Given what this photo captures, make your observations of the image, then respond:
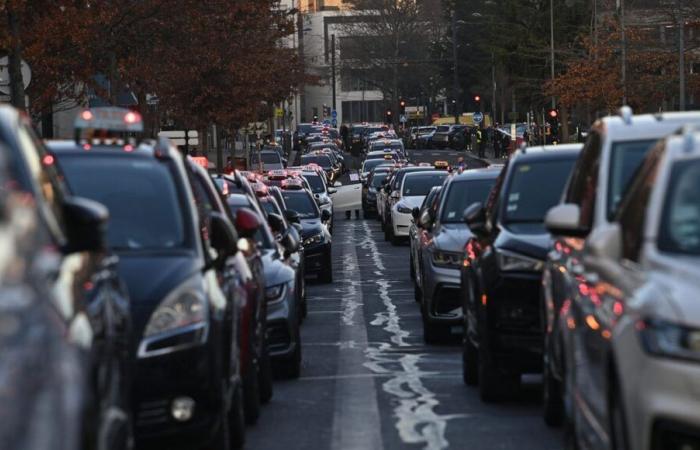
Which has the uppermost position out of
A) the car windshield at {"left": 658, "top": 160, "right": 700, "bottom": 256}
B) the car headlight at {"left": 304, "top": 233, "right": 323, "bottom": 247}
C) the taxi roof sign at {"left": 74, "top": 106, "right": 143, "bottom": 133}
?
the taxi roof sign at {"left": 74, "top": 106, "right": 143, "bottom": 133}

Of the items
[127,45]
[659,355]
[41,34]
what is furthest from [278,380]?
[127,45]

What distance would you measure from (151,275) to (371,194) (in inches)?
1849

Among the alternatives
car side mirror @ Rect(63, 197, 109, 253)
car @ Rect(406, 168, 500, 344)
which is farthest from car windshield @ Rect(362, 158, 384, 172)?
car side mirror @ Rect(63, 197, 109, 253)

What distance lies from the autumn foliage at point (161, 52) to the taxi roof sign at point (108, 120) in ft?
46.7

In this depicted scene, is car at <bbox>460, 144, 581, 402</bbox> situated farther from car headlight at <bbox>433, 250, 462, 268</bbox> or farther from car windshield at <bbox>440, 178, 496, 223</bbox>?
car windshield at <bbox>440, 178, 496, 223</bbox>

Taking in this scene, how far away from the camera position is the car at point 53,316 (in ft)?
14.4

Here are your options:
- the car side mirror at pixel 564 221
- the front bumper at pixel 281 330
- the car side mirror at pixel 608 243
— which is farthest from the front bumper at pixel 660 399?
the front bumper at pixel 281 330

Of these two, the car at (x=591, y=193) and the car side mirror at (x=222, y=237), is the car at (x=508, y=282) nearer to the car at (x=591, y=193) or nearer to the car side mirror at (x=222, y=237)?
the car at (x=591, y=193)

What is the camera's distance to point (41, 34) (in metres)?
28.8

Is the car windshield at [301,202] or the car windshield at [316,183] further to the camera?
the car windshield at [316,183]

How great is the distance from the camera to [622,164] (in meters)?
10.4

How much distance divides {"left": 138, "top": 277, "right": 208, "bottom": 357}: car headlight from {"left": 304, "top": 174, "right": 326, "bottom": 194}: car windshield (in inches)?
1519

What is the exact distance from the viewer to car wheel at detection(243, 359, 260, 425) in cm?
1191

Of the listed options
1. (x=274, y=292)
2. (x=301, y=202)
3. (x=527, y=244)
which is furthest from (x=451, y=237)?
(x=301, y=202)
